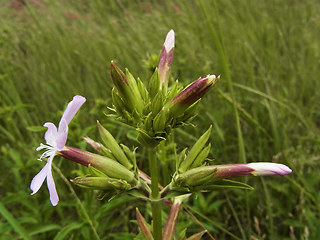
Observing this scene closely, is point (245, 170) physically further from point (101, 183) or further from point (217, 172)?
point (101, 183)

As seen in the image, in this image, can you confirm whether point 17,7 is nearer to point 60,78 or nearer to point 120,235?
point 60,78

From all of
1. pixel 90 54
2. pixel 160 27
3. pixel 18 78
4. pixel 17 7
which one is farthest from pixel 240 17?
pixel 17 7

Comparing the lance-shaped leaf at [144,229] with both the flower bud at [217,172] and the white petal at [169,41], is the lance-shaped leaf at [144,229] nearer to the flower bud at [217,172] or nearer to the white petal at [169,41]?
the flower bud at [217,172]

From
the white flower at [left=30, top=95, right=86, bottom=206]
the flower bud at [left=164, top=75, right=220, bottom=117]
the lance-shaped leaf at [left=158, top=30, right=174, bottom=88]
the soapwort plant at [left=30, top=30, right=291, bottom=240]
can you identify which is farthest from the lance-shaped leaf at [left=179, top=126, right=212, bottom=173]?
the white flower at [left=30, top=95, right=86, bottom=206]

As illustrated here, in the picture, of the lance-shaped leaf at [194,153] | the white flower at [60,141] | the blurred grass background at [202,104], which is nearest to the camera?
the white flower at [60,141]

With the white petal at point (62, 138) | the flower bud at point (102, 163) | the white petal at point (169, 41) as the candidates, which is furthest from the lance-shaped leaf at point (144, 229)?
the white petal at point (169, 41)

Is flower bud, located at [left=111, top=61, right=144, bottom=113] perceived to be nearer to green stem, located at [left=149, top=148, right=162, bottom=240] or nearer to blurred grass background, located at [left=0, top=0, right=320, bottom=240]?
green stem, located at [left=149, top=148, right=162, bottom=240]

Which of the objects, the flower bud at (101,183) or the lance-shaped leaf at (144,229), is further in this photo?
the lance-shaped leaf at (144,229)
